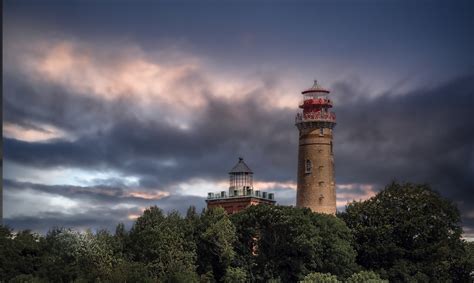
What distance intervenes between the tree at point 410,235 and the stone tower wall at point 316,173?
36.8ft

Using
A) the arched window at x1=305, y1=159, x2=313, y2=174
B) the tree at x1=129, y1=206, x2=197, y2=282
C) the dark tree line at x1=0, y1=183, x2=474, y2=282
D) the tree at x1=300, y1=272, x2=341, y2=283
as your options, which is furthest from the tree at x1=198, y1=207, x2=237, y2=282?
the arched window at x1=305, y1=159, x2=313, y2=174

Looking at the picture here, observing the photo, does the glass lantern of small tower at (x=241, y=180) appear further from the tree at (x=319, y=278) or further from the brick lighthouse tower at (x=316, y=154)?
the tree at (x=319, y=278)

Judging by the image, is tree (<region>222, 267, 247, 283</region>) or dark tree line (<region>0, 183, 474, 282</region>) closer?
dark tree line (<region>0, 183, 474, 282</region>)

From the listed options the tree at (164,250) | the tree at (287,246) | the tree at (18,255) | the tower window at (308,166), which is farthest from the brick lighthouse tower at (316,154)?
the tree at (18,255)

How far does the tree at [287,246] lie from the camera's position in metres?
84.4

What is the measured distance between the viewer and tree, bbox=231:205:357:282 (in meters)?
84.4

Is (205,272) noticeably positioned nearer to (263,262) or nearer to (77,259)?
(263,262)

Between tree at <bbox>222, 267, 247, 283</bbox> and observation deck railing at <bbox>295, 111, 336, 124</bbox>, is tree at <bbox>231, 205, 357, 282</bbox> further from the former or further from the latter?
observation deck railing at <bbox>295, 111, 336, 124</bbox>

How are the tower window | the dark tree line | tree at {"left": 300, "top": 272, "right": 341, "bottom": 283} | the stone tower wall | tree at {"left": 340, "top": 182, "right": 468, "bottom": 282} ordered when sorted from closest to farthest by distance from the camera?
tree at {"left": 300, "top": 272, "right": 341, "bottom": 283}, the dark tree line, tree at {"left": 340, "top": 182, "right": 468, "bottom": 282}, the stone tower wall, the tower window

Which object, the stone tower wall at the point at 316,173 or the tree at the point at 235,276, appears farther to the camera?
the stone tower wall at the point at 316,173

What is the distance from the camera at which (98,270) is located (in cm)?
7850

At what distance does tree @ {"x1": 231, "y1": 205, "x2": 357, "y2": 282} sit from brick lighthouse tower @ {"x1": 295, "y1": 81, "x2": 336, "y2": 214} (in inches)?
736

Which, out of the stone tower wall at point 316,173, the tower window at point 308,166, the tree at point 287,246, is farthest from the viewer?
the tower window at point 308,166

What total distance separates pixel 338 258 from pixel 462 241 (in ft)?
64.3
